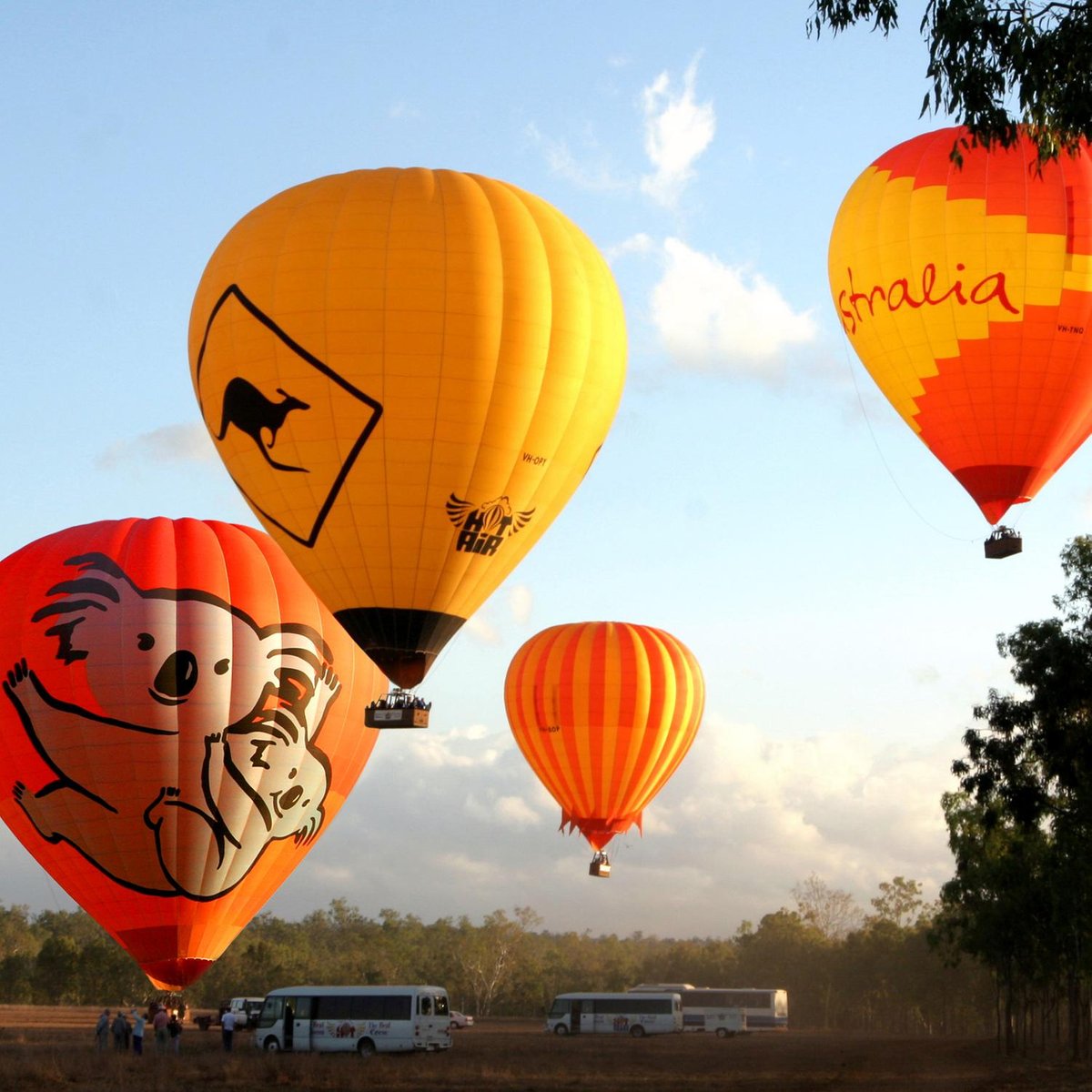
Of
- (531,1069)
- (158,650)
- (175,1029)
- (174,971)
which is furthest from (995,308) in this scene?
(175,1029)

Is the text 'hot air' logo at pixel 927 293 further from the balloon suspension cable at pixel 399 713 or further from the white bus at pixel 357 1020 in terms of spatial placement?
the white bus at pixel 357 1020

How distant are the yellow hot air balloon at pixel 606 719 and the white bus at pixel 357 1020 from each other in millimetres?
7253

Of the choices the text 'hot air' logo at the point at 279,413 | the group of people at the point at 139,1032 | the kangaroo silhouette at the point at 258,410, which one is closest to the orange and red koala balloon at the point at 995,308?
the text 'hot air' logo at the point at 279,413

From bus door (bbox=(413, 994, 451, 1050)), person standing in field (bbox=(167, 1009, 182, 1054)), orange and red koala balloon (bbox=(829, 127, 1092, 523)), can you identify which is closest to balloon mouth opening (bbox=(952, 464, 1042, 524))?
orange and red koala balloon (bbox=(829, 127, 1092, 523))

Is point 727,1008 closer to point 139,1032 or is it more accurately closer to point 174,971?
point 139,1032

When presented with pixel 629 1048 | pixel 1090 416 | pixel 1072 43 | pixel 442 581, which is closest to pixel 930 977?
pixel 629 1048

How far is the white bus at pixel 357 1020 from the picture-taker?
40.9 meters

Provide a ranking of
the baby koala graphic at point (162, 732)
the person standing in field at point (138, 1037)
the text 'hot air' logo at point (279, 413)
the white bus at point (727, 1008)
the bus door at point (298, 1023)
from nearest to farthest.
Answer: the text 'hot air' logo at point (279, 413) < the baby koala graphic at point (162, 732) < the person standing in field at point (138, 1037) < the bus door at point (298, 1023) < the white bus at point (727, 1008)

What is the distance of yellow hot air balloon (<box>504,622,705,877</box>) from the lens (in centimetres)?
4531

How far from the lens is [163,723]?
30734mm

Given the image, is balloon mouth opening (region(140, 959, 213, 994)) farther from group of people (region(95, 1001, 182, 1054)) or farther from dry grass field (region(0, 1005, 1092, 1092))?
group of people (region(95, 1001, 182, 1054))

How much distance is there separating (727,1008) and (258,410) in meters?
49.3

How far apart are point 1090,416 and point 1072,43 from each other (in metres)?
17.5

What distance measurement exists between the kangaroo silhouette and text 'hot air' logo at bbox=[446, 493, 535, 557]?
105 inches
